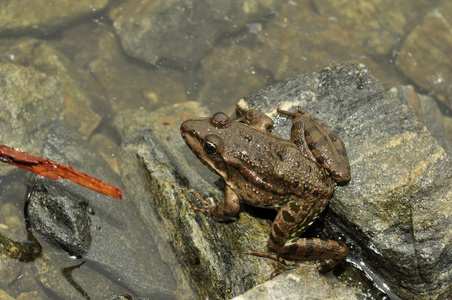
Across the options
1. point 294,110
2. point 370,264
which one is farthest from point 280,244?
point 294,110

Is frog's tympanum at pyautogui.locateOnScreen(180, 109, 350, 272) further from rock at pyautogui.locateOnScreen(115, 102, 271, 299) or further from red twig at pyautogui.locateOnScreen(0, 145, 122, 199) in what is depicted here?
red twig at pyautogui.locateOnScreen(0, 145, 122, 199)

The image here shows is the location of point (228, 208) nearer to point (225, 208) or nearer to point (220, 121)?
point (225, 208)

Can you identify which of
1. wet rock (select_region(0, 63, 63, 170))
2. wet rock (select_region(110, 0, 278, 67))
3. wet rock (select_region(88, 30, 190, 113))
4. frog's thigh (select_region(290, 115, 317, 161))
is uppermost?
frog's thigh (select_region(290, 115, 317, 161))

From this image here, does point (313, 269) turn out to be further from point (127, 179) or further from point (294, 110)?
point (127, 179)

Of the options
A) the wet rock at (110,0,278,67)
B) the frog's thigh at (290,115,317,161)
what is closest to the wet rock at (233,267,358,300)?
the frog's thigh at (290,115,317,161)

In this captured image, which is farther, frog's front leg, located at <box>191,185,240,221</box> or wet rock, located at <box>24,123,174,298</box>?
wet rock, located at <box>24,123,174,298</box>

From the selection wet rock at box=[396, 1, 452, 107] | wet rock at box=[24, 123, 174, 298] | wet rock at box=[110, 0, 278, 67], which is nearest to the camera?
wet rock at box=[24, 123, 174, 298]
